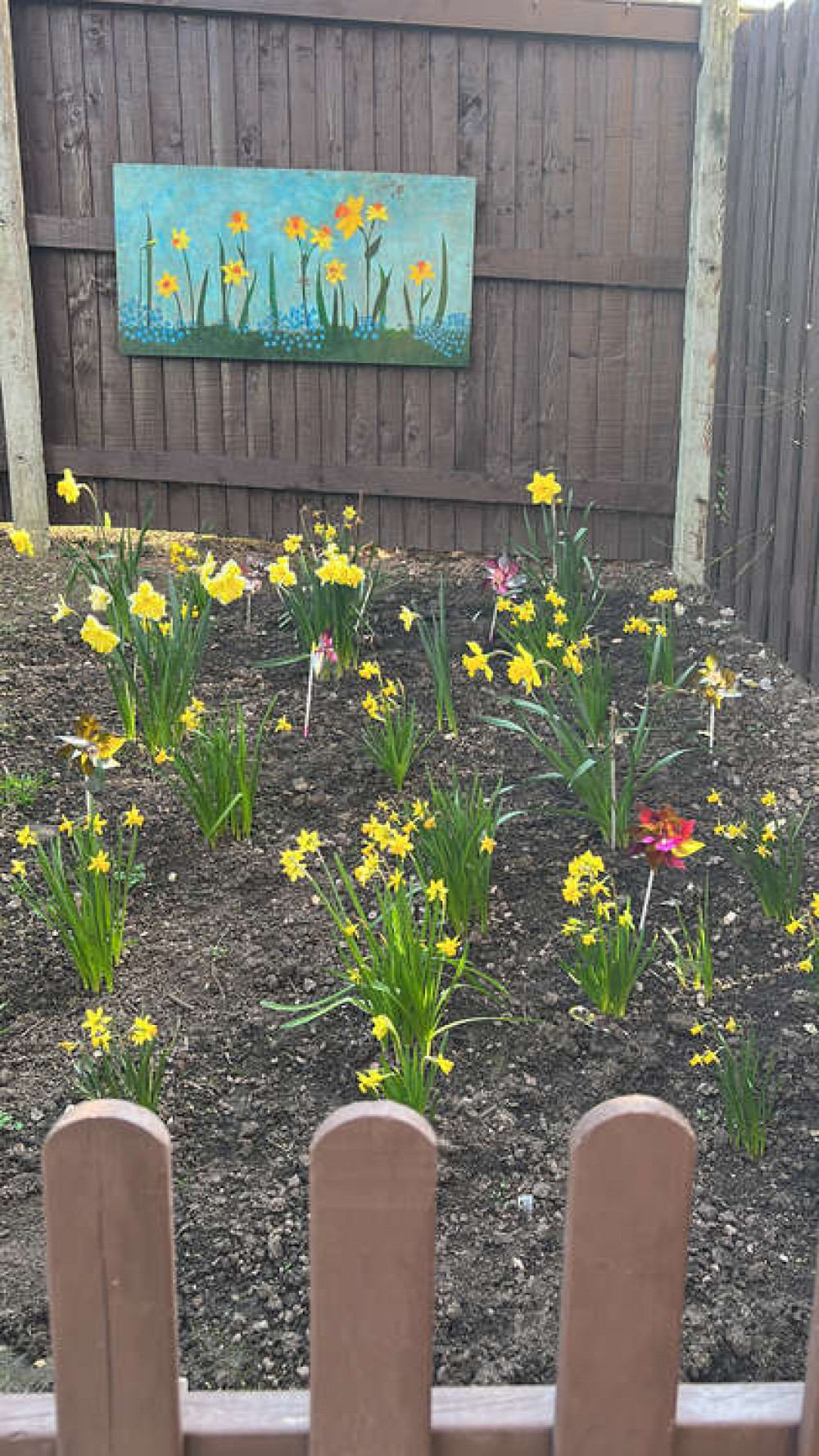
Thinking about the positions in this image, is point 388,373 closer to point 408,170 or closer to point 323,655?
point 408,170

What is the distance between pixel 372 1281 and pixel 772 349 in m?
3.77

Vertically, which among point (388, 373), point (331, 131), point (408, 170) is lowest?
point (388, 373)

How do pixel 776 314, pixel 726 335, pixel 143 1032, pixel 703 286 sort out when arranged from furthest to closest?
pixel 703 286
pixel 726 335
pixel 776 314
pixel 143 1032

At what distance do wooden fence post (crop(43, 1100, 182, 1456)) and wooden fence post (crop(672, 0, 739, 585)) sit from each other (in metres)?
4.26

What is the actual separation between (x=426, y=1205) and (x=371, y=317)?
4511 millimetres

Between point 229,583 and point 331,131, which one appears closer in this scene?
point 229,583

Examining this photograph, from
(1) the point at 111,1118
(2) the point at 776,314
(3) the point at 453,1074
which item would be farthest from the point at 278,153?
(1) the point at 111,1118

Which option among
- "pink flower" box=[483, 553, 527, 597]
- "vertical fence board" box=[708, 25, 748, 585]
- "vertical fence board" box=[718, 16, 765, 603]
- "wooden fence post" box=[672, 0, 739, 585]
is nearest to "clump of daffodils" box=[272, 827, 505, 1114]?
"pink flower" box=[483, 553, 527, 597]

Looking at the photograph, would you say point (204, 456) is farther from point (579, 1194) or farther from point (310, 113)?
point (579, 1194)

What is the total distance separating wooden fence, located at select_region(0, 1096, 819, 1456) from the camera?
82cm

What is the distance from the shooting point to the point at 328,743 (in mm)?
3029

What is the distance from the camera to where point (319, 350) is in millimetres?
4965

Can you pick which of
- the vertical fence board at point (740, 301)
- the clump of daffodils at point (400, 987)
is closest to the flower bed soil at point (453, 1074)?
the clump of daffodils at point (400, 987)

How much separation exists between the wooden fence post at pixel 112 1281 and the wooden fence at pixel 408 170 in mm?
4404
